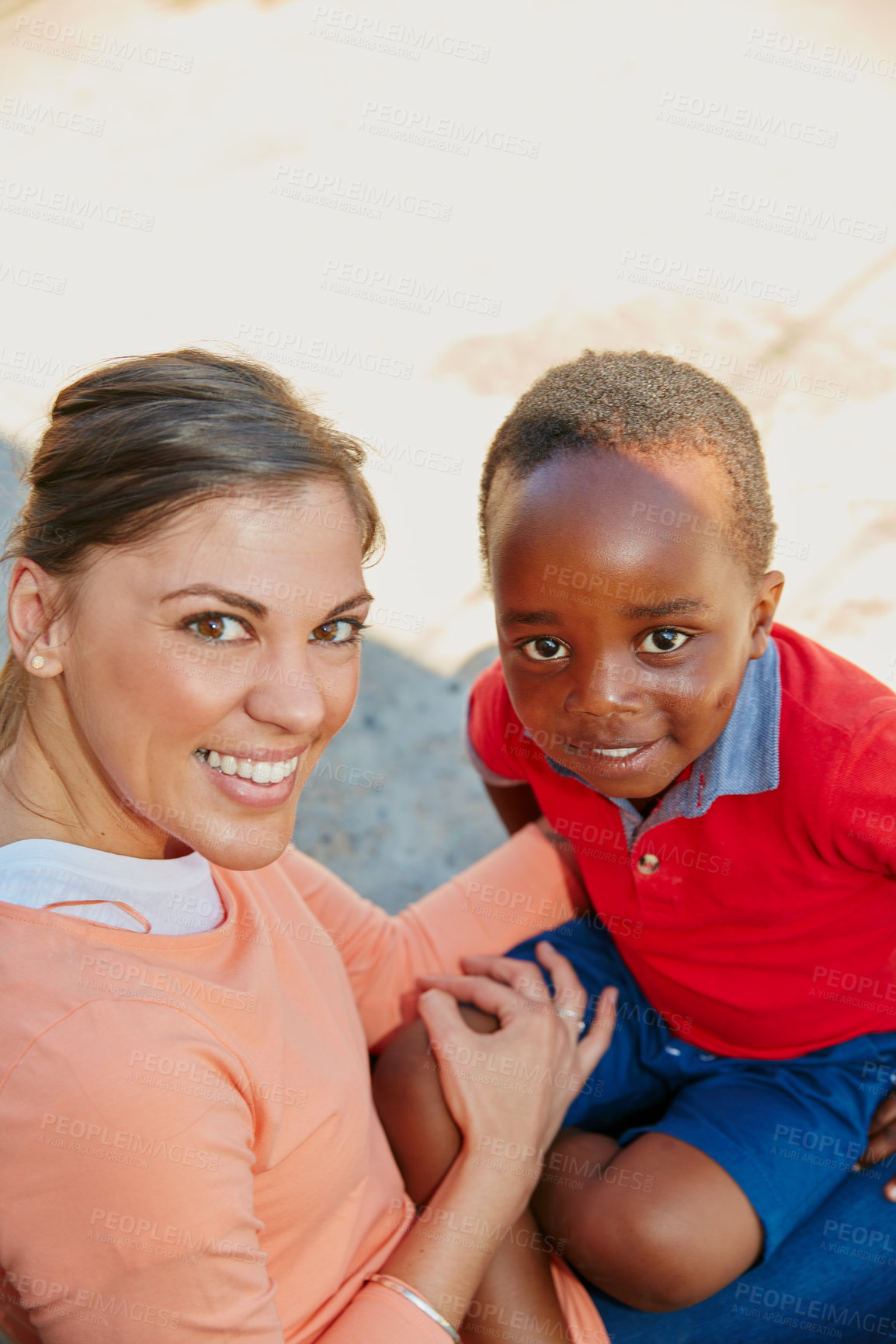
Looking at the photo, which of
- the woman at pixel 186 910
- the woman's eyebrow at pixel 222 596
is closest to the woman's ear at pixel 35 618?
the woman at pixel 186 910

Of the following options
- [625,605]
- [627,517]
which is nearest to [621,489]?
[627,517]

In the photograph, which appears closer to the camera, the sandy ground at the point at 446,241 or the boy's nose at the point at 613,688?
the boy's nose at the point at 613,688

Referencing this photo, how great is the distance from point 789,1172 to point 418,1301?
66 centimetres

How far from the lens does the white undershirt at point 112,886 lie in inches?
52.6

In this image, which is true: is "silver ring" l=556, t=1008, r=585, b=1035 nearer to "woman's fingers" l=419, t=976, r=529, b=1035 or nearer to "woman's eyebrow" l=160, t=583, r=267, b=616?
"woman's fingers" l=419, t=976, r=529, b=1035

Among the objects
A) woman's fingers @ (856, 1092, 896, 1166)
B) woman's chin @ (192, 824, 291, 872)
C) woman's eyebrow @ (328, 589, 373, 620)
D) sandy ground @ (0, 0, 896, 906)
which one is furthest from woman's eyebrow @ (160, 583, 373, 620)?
sandy ground @ (0, 0, 896, 906)

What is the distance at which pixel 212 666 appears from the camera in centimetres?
136

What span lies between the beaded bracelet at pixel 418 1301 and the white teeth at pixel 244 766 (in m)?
0.77

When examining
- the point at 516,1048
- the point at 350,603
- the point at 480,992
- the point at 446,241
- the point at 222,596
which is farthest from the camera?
the point at 446,241

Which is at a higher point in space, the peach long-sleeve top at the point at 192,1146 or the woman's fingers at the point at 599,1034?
the peach long-sleeve top at the point at 192,1146

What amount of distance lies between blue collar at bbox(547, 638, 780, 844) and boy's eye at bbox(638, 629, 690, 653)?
0.21m

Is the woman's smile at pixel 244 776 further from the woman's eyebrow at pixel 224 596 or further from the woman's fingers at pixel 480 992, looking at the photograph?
the woman's fingers at pixel 480 992

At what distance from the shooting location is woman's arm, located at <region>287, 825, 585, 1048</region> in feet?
6.82

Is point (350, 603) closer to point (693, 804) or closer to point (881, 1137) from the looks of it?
point (693, 804)
